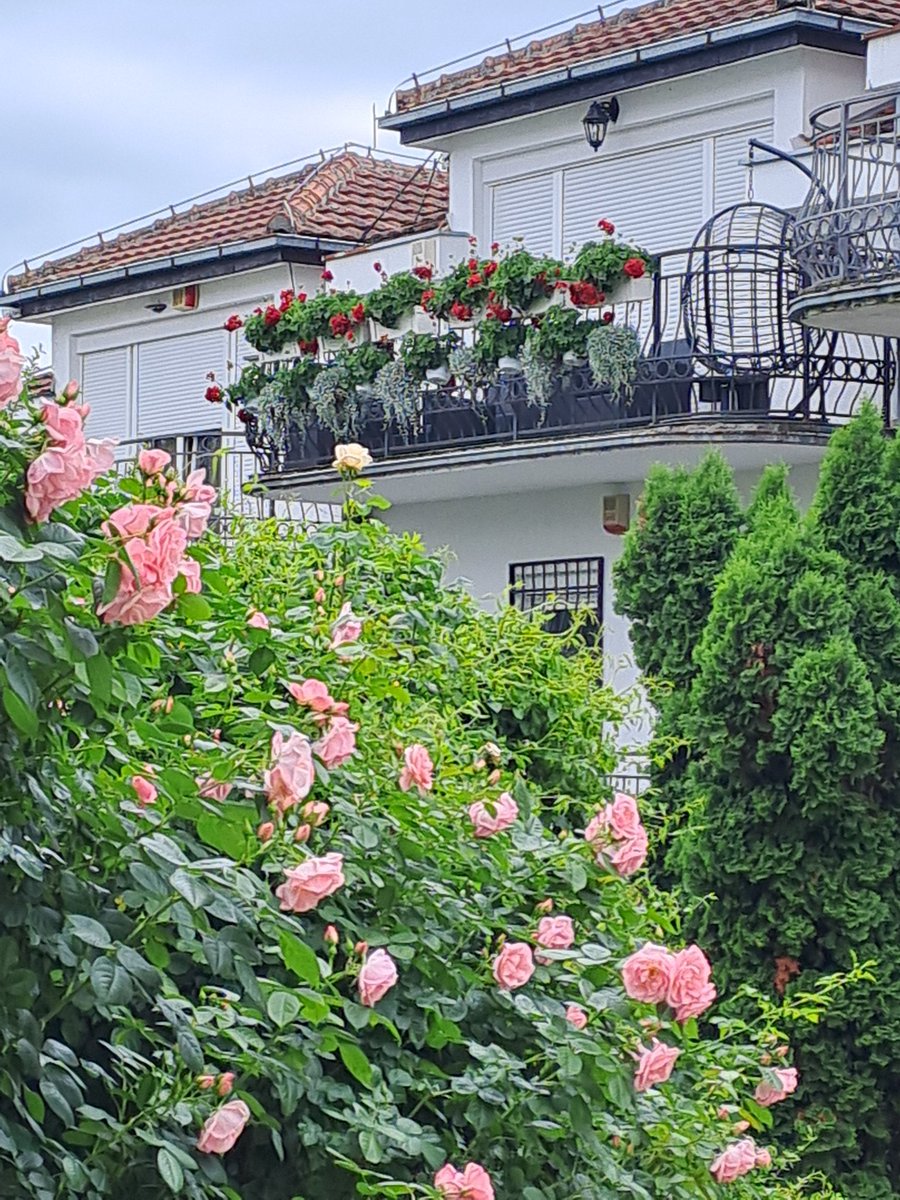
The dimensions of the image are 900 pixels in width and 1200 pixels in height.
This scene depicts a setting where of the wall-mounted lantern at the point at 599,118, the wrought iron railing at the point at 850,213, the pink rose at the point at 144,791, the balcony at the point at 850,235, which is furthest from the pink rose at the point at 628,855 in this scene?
the wall-mounted lantern at the point at 599,118

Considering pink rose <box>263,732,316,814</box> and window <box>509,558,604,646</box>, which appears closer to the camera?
pink rose <box>263,732,316,814</box>

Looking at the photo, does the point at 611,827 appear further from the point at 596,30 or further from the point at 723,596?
the point at 596,30

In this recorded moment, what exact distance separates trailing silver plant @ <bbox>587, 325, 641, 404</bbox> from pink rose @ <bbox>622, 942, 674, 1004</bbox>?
41.2ft

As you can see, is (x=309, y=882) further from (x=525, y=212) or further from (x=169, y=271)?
(x=169, y=271)

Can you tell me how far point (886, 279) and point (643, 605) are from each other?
164 inches

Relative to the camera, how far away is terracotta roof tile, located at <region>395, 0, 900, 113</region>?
17141 millimetres

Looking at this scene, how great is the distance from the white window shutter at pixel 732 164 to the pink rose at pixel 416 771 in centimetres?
1387

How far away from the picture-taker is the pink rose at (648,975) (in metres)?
3.87

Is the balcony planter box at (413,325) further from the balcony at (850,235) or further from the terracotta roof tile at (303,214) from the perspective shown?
the balcony at (850,235)

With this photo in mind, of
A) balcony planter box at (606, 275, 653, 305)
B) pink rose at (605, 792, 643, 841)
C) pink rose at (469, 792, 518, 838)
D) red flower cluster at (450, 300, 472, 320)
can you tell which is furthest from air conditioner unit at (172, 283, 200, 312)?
pink rose at (469, 792, 518, 838)

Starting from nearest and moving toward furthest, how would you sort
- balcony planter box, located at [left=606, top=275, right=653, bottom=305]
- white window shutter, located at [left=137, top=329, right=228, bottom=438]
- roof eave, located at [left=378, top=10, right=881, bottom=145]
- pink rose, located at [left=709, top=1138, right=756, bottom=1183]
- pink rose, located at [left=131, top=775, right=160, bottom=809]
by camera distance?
pink rose, located at [left=131, top=775, right=160, bottom=809], pink rose, located at [left=709, top=1138, right=756, bottom=1183], balcony planter box, located at [left=606, top=275, right=653, bottom=305], roof eave, located at [left=378, top=10, right=881, bottom=145], white window shutter, located at [left=137, top=329, right=228, bottom=438]

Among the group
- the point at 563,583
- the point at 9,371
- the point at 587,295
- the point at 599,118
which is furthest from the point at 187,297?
the point at 9,371

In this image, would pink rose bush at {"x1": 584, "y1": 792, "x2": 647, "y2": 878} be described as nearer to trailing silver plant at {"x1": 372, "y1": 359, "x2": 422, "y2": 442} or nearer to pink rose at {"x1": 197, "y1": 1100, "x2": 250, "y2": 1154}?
pink rose at {"x1": 197, "y1": 1100, "x2": 250, "y2": 1154}

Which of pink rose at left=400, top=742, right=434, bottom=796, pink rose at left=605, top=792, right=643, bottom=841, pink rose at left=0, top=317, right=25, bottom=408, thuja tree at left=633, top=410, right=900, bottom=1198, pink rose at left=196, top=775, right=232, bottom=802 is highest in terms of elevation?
pink rose at left=0, top=317, right=25, bottom=408
